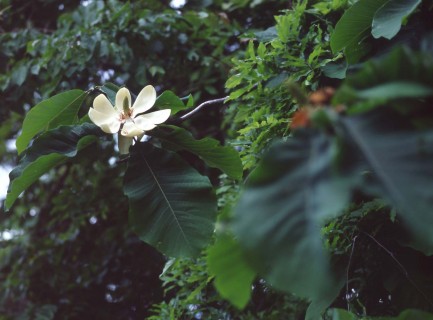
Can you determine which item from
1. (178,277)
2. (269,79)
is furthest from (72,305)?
(269,79)

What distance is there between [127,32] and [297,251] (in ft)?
6.04

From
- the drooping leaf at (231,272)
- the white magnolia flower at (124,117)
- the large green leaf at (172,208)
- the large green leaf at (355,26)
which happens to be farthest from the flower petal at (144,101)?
the drooping leaf at (231,272)

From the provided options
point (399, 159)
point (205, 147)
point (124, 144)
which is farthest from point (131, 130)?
point (399, 159)

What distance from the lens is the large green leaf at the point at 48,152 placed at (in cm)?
106

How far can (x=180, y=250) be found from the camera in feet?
3.46

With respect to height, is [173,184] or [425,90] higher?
[425,90]

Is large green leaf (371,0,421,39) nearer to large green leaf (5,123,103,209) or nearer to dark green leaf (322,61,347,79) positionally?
dark green leaf (322,61,347,79)

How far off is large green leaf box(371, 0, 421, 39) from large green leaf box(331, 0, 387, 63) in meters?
0.05

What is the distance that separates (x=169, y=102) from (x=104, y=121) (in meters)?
0.14

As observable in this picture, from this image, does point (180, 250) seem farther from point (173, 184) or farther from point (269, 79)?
point (269, 79)

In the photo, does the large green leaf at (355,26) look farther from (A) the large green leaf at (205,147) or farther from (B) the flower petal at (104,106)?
(B) the flower petal at (104,106)

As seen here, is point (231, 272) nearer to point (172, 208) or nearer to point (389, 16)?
point (172, 208)

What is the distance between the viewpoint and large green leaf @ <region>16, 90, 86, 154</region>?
1.17 metres

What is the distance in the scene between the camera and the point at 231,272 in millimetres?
640
